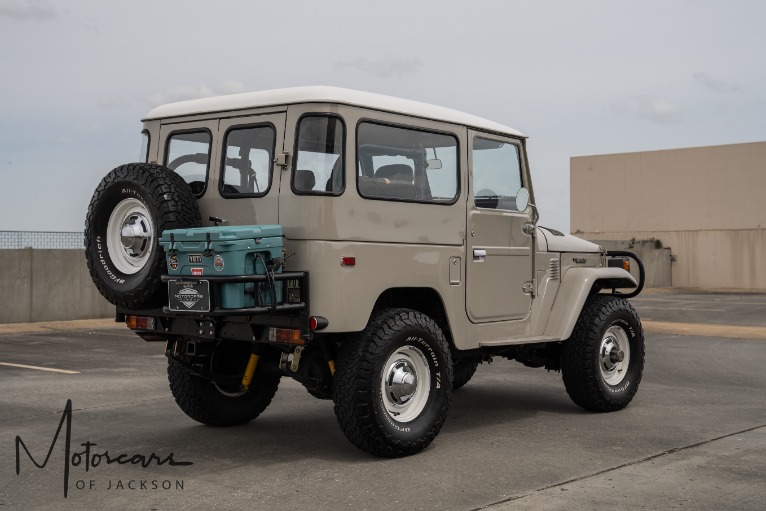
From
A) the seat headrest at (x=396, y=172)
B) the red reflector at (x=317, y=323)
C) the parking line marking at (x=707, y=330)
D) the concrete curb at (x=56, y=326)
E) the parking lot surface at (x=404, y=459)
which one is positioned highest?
the seat headrest at (x=396, y=172)

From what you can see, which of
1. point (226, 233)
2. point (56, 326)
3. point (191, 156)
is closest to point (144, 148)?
point (191, 156)

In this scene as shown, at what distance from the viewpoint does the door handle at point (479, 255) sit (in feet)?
25.1

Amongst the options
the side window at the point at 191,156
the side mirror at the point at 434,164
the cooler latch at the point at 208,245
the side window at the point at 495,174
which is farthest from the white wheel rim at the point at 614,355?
the cooler latch at the point at 208,245

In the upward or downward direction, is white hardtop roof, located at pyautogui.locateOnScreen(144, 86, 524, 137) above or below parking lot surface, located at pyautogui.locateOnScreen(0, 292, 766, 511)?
above

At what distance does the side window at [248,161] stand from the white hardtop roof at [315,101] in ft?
0.65

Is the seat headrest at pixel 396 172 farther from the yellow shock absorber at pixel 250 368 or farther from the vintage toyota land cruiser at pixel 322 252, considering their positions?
the yellow shock absorber at pixel 250 368

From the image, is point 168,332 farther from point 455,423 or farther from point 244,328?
point 455,423

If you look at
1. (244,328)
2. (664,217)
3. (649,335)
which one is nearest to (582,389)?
(244,328)

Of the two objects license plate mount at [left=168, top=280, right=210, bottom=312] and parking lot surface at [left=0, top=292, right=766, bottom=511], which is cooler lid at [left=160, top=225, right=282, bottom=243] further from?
→ parking lot surface at [left=0, top=292, right=766, bottom=511]

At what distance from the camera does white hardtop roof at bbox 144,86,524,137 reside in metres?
6.68

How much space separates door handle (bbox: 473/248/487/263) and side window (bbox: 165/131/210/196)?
217 cm

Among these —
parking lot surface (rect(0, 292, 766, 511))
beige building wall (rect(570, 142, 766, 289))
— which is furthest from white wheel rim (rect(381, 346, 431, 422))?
beige building wall (rect(570, 142, 766, 289))

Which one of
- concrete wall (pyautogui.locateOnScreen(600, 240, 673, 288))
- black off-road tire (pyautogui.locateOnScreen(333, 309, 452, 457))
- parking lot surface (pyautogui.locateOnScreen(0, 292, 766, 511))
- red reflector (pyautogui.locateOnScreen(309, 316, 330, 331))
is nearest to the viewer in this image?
parking lot surface (pyautogui.locateOnScreen(0, 292, 766, 511))

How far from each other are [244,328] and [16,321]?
553 inches
